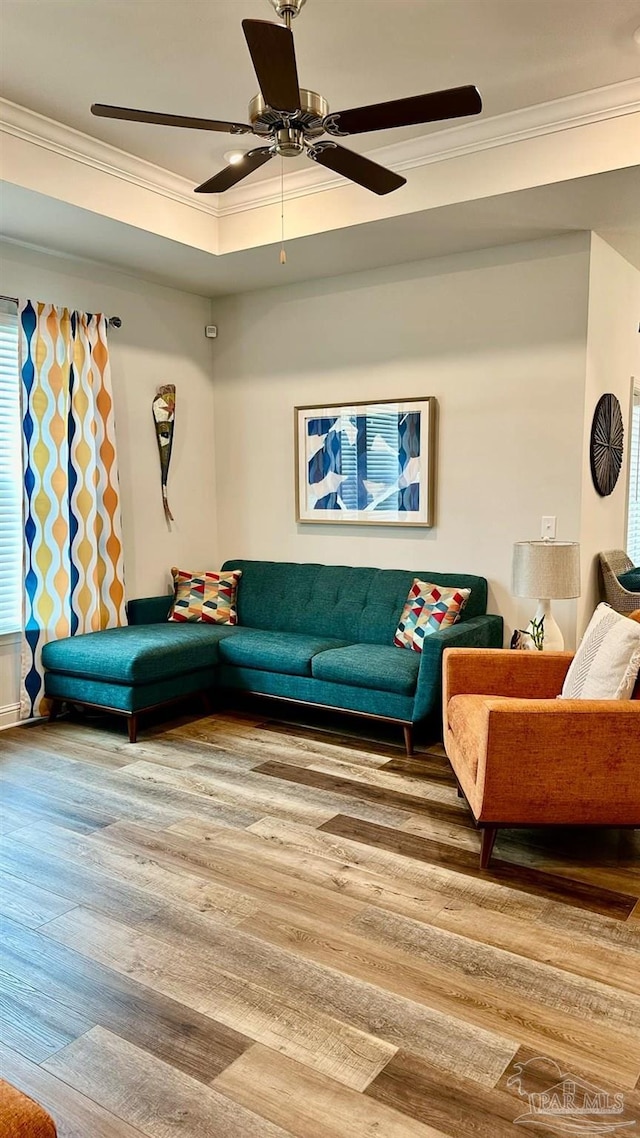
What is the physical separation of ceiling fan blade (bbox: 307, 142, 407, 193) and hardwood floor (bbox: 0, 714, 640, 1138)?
2511mm

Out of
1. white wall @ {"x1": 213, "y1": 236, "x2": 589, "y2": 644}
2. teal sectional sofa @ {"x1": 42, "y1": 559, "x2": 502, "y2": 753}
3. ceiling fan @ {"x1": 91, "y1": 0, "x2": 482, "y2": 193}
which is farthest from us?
white wall @ {"x1": 213, "y1": 236, "x2": 589, "y2": 644}

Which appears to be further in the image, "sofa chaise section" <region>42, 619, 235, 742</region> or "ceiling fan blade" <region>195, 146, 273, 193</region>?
"sofa chaise section" <region>42, 619, 235, 742</region>

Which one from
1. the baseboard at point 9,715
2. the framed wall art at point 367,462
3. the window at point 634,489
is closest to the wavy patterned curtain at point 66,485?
the baseboard at point 9,715

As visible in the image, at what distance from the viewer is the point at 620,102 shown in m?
3.28

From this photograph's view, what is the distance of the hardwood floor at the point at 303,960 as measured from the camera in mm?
1772

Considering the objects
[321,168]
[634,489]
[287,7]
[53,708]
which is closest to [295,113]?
[287,7]

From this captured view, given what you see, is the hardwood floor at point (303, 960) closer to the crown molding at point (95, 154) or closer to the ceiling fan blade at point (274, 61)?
the ceiling fan blade at point (274, 61)

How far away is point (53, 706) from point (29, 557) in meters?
0.91

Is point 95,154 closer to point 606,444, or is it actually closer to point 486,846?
point 606,444

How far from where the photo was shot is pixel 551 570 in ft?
12.2

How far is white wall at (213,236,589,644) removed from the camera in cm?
427

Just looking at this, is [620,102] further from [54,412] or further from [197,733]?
[197,733]

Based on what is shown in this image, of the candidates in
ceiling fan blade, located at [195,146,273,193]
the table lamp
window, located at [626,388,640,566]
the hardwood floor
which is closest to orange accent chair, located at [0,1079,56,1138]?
the hardwood floor

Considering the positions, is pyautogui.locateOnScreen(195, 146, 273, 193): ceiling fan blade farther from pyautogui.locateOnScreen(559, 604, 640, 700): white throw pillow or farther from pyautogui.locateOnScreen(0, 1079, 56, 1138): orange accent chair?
pyautogui.locateOnScreen(0, 1079, 56, 1138): orange accent chair
